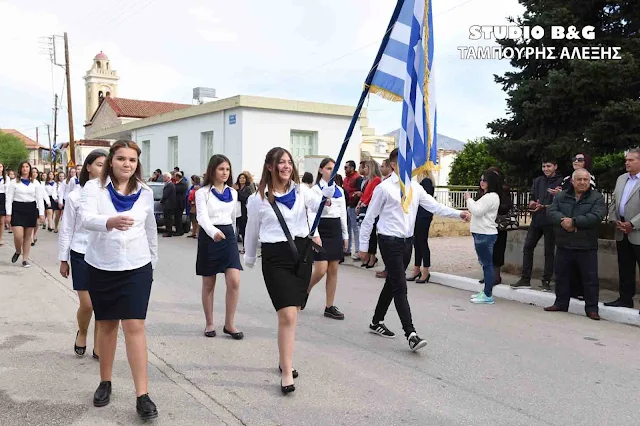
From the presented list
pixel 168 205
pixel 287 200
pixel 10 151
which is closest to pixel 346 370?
pixel 287 200

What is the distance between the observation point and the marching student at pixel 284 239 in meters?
4.69

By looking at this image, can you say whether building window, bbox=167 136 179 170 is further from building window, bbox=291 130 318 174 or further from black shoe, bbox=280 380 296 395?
black shoe, bbox=280 380 296 395

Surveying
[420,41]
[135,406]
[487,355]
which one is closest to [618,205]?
[487,355]

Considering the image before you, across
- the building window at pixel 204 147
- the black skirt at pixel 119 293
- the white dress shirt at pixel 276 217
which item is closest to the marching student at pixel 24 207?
the white dress shirt at pixel 276 217

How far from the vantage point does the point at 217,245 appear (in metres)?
6.37

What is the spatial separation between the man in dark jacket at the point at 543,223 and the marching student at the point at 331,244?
2.90 meters

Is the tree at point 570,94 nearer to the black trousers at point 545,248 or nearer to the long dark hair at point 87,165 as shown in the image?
the black trousers at point 545,248

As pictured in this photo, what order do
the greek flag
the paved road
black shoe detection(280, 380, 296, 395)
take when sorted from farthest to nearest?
1. the greek flag
2. black shoe detection(280, 380, 296, 395)
3. the paved road

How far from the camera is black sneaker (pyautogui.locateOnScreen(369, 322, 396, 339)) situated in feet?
21.1

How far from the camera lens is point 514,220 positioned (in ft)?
33.0

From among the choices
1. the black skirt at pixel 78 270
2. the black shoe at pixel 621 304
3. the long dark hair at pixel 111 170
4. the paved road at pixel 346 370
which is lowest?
the paved road at pixel 346 370

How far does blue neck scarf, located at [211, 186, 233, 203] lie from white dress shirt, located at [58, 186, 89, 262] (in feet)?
4.75

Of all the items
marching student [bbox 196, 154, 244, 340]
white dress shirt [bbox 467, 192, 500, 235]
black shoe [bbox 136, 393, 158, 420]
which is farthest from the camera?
white dress shirt [bbox 467, 192, 500, 235]

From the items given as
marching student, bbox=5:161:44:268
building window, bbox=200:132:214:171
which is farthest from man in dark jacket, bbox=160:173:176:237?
building window, bbox=200:132:214:171
